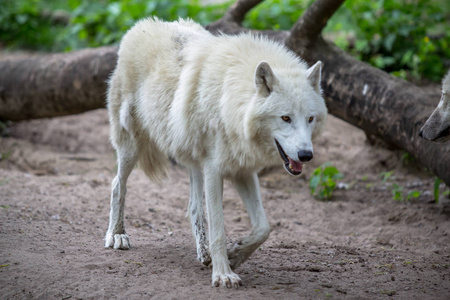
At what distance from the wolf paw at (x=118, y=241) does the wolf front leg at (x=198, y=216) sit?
608mm

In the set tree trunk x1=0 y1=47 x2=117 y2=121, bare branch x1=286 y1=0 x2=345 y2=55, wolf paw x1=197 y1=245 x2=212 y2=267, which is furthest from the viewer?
tree trunk x1=0 y1=47 x2=117 y2=121

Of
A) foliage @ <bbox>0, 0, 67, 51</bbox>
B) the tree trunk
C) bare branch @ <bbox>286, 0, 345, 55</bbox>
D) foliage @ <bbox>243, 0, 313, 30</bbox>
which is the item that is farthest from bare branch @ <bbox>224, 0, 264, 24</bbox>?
foliage @ <bbox>0, 0, 67, 51</bbox>

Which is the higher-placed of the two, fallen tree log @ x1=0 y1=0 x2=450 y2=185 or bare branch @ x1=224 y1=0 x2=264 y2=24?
bare branch @ x1=224 y1=0 x2=264 y2=24

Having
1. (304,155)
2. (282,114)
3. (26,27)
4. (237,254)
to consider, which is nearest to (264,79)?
(282,114)

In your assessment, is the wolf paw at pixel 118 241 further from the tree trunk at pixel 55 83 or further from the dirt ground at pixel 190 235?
the tree trunk at pixel 55 83

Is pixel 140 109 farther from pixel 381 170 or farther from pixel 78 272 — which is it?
pixel 381 170

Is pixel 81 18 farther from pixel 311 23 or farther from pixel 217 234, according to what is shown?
pixel 217 234

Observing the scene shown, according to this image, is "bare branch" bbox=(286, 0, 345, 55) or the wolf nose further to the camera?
"bare branch" bbox=(286, 0, 345, 55)

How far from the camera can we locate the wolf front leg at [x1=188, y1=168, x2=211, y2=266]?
12.9 feet

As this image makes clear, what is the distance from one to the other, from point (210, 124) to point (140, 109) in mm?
988

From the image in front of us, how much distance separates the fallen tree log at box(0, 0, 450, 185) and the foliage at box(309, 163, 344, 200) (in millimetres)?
633

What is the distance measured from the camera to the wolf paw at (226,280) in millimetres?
3250

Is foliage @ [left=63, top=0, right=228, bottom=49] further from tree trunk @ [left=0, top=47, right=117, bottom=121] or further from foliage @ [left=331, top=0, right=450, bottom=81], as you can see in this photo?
foliage @ [left=331, top=0, right=450, bottom=81]

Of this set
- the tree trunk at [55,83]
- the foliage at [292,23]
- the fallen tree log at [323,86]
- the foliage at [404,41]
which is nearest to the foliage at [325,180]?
the fallen tree log at [323,86]
